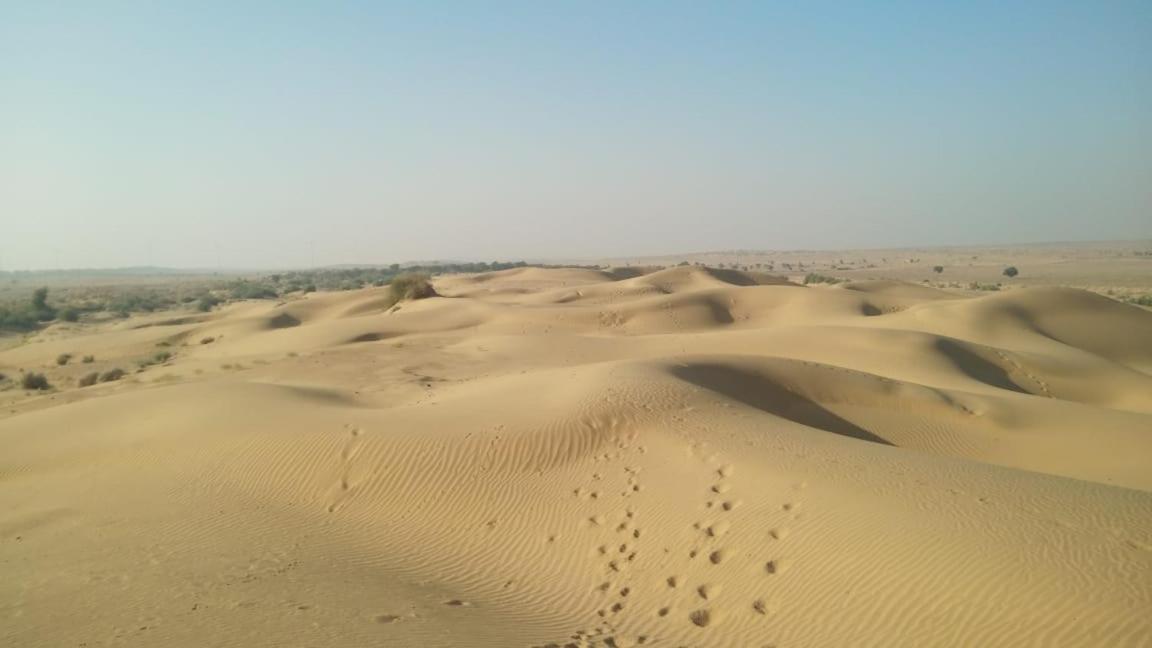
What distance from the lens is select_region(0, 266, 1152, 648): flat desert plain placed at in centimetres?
517

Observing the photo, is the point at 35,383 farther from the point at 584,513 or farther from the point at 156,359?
the point at 584,513

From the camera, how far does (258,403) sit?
13.1 meters

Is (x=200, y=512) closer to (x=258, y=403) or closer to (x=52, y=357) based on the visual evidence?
(x=258, y=403)

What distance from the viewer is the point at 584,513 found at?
7.91 metres

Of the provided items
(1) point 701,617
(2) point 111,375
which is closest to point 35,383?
(2) point 111,375

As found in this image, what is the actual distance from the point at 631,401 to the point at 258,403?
7.43 m

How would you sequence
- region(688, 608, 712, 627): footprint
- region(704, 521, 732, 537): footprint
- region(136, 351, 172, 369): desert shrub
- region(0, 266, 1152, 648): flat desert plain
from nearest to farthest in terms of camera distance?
region(0, 266, 1152, 648): flat desert plain
region(688, 608, 712, 627): footprint
region(704, 521, 732, 537): footprint
region(136, 351, 172, 369): desert shrub

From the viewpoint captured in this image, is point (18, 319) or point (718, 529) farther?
point (18, 319)

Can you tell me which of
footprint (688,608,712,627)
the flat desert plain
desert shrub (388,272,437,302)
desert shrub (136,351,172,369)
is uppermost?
desert shrub (388,272,437,302)

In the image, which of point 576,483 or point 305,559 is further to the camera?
point 576,483

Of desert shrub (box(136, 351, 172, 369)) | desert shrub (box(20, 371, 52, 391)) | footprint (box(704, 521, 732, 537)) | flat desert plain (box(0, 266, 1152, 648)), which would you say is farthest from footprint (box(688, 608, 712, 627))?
desert shrub (box(136, 351, 172, 369))

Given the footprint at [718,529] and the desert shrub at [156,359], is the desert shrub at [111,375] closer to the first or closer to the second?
the desert shrub at [156,359]

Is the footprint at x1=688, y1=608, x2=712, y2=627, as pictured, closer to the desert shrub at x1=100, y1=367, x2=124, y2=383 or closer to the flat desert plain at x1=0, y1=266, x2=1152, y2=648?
the flat desert plain at x1=0, y1=266, x2=1152, y2=648

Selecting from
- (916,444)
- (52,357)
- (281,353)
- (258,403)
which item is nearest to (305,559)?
(258,403)
